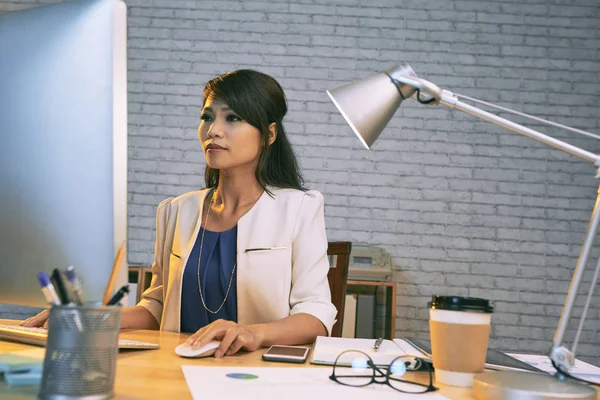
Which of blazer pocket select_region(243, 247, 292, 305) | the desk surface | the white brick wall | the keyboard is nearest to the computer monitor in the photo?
the desk surface

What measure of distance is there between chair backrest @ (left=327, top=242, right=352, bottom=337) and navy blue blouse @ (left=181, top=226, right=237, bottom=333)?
0.28 metres

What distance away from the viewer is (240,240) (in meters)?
1.61

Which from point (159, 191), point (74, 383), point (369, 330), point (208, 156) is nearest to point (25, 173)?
point (74, 383)

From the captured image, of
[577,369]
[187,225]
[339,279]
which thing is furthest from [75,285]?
[339,279]

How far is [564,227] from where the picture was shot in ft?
13.6

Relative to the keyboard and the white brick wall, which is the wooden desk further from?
the keyboard

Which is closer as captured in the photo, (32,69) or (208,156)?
(32,69)

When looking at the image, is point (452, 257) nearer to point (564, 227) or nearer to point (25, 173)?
point (564, 227)

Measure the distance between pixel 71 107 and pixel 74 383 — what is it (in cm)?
28

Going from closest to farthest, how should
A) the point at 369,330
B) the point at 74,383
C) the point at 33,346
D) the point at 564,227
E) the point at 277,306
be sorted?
the point at 74,383 < the point at 33,346 < the point at 277,306 < the point at 369,330 < the point at 564,227

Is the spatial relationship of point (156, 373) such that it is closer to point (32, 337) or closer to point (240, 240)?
point (32, 337)

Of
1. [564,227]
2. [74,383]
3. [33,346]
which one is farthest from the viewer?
[564,227]

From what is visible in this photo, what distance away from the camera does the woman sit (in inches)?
62.0

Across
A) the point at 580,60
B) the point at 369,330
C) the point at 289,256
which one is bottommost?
the point at 369,330
